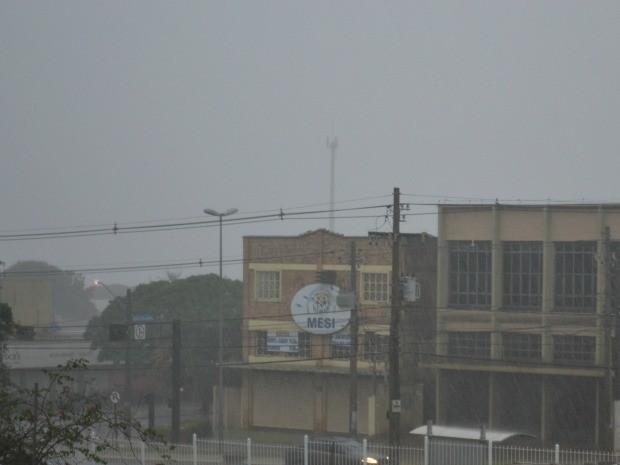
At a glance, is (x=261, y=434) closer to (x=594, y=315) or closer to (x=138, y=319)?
(x=138, y=319)

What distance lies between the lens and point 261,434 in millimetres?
56781

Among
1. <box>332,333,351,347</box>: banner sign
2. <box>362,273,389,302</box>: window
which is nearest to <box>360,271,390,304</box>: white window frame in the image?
<box>362,273,389,302</box>: window

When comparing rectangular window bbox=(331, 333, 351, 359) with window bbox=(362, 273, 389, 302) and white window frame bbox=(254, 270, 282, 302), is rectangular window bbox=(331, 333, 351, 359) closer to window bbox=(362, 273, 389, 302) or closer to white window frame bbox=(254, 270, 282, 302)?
window bbox=(362, 273, 389, 302)

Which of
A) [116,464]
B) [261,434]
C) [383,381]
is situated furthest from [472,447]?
[261,434]

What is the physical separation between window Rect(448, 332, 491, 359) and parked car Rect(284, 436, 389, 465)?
59.9 feet

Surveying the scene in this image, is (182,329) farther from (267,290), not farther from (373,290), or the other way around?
(373,290)

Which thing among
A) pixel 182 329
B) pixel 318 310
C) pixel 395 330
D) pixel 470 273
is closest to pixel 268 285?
pixel 318 310

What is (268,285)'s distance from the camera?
5834 centimetres

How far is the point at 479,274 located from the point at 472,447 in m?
20.7

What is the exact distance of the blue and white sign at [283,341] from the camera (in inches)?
2266

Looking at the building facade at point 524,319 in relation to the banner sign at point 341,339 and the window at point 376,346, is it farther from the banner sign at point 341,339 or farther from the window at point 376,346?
the banner sign at point 341,339

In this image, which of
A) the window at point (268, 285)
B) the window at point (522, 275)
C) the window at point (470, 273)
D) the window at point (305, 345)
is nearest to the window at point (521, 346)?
the window at point (522, 275)

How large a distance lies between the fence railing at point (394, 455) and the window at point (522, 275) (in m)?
13.6

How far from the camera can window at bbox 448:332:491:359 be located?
52.1 metres
